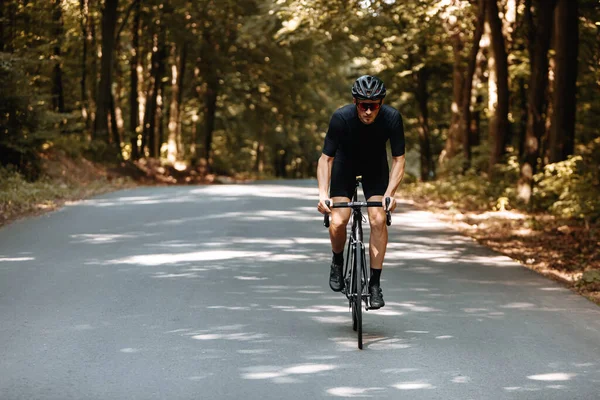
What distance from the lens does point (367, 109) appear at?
7508 millimetres

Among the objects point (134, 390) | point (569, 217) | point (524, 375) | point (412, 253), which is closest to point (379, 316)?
point (524, 375)

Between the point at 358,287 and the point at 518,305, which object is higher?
the point at 358,287

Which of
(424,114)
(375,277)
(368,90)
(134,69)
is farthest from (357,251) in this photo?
(424,114)

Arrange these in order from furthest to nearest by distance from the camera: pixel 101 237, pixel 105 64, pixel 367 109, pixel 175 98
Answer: pixel 175 98 → pixel 105 64 → pixel 101 237 → pixel 367 109

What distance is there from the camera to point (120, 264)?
11.7 m

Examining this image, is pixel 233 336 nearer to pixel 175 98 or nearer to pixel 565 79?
pixel 565 79

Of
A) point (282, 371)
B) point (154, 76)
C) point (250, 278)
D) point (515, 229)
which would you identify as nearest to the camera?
point (282, 371)

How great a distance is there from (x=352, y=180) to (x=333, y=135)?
1.68 feet

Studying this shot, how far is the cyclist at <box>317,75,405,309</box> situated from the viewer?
7531 millimetres

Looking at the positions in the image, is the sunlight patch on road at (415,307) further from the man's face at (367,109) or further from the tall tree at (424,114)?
the tall tree at (424,114)

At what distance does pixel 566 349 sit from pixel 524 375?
41.5 inches

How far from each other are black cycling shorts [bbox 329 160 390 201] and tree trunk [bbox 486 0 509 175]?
1594cm

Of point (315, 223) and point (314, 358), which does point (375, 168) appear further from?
point (315, 223)

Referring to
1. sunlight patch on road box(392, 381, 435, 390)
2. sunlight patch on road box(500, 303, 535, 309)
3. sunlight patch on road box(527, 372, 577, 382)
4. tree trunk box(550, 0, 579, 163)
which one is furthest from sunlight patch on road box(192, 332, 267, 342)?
tree trunk box(550, 0, 579, 163)
